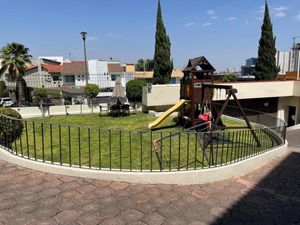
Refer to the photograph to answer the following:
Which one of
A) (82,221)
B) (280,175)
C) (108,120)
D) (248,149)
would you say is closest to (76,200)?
(82,221)

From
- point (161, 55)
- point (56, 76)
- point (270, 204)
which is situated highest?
point (161, 55)

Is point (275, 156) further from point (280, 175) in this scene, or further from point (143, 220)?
point (143, 220)

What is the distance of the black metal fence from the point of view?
17.8 ft

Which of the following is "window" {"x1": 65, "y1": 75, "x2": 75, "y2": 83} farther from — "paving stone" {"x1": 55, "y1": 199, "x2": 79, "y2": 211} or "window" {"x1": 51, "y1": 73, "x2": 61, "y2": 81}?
"paving stone" {"x1": 55, "y1": 199, "x2": 79, "y2": 211}

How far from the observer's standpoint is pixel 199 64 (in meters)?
10.8

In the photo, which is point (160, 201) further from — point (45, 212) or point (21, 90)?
point (21, 90)

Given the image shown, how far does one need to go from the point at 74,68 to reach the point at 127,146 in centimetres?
3988

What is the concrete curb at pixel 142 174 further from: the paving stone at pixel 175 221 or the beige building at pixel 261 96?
the beige building at pixel 261 96

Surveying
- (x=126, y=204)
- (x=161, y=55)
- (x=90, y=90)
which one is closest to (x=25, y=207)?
(x=126, y=204)

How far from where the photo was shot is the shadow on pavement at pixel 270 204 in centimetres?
391

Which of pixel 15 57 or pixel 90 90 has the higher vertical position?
pixel 15 57

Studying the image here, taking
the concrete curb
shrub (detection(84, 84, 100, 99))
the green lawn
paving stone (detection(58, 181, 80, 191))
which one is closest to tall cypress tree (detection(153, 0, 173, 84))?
shrub (detection(84, 84, 100, 99))

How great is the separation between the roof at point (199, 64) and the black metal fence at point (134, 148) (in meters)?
3.11

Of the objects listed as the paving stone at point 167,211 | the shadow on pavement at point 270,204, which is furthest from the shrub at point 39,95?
the shadow on pavement at point 270,204
